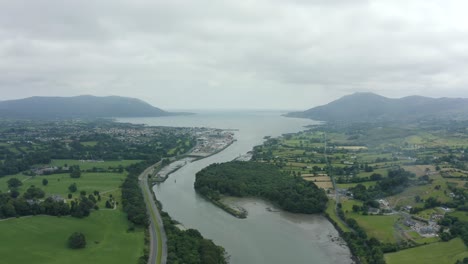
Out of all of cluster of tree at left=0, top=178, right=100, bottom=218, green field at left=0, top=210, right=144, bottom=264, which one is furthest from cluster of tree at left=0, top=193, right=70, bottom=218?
green field at left=0, top=210, right=144, bottom=264

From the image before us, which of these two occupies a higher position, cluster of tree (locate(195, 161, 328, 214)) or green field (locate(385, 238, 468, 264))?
cluster of tree (locate(195, 161, 328, 214))

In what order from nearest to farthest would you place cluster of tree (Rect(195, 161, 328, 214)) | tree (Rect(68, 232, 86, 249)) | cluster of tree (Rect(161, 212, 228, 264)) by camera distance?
cluster of tree (Rect(161, 212, 228, 264)) → tree (Rect(68, 232, 86, 249)) → cluster of tree (Rect(195, 161, 328, 214))

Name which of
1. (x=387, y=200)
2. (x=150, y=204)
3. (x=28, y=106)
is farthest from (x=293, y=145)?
(x=28, y=106)

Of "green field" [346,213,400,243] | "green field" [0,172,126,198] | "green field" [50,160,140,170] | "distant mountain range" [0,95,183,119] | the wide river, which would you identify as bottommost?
the wide river

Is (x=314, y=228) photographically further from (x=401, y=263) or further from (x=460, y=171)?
(x=460, y=171)

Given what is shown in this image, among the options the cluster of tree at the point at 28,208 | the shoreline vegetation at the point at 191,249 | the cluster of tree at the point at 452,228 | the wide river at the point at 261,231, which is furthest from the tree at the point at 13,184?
the cluster of tree at the point at 452,228

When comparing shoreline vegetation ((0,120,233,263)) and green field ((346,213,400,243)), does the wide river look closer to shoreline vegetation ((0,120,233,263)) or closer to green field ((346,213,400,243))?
shoreline vegetation ((0,120,233,263))

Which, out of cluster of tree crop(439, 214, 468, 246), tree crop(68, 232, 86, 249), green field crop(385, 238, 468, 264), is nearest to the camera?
green field crop(385, 238, 468, 264)
